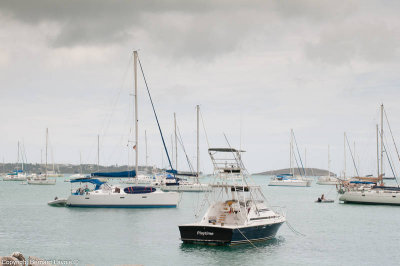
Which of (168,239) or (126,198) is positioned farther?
(126,198)

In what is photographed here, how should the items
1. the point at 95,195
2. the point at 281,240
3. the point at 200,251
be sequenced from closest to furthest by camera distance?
the point at 200,251, the point at 281,240, the point at 95,195

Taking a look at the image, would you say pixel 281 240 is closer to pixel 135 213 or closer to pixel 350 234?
pixel 350 234

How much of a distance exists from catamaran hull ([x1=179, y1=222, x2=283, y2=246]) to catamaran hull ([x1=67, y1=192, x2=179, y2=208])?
25.7 meters

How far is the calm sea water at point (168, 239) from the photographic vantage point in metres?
32.4

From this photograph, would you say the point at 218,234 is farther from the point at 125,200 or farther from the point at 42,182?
the point at 42,182

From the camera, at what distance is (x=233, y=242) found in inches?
1319

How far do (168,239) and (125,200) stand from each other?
2130 cm

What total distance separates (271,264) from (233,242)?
10.9ft

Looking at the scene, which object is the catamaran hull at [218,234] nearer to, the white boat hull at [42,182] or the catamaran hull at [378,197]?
the catamaran hull at [378,197]

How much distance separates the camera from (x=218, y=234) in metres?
33.3

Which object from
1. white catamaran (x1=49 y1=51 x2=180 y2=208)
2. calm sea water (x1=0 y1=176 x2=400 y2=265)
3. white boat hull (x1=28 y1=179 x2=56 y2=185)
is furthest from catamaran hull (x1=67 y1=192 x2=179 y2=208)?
white boat hull (x1=28 y1=179 x2=56 y2=185)

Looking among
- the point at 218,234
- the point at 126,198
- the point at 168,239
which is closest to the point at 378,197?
the point at 126,198

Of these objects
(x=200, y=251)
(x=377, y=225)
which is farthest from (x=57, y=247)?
(x=377, y=225)

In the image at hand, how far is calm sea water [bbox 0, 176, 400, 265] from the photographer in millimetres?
32406
